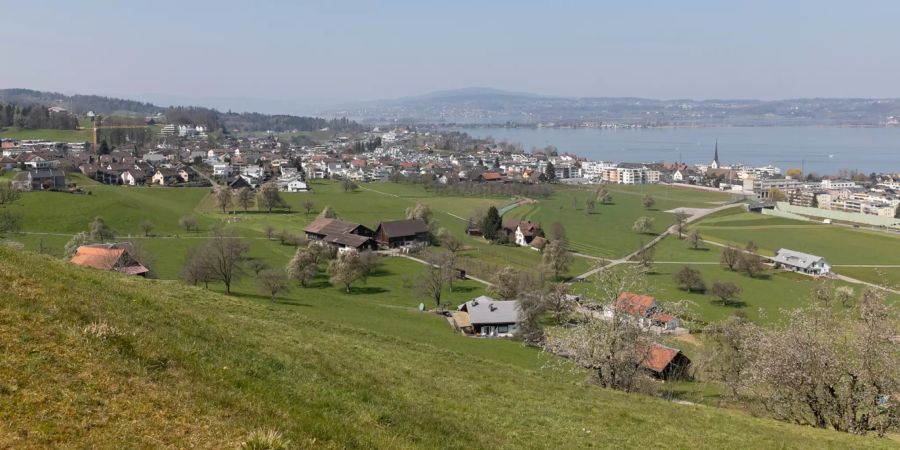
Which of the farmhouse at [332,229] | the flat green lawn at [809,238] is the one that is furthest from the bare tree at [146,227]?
the flat green lawn at [809,238]

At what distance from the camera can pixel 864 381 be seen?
17281 mm

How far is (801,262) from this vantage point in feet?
228

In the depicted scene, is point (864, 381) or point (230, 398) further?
point (864, 381)

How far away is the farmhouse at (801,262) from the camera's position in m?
68.1

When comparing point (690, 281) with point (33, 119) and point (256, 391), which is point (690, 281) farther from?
point (33, 119)

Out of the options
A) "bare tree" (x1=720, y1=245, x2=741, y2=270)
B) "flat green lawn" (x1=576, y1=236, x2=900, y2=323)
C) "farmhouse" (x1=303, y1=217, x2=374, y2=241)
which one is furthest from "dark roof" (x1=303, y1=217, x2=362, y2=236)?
"bare tree" (x1=720, y1=245, x2=741, y2=270)

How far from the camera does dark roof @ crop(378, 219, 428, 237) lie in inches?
2812

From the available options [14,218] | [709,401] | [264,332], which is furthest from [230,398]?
[14,218]

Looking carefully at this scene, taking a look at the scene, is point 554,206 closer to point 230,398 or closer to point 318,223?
point 318,223

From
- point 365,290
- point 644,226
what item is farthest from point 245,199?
point 644,226

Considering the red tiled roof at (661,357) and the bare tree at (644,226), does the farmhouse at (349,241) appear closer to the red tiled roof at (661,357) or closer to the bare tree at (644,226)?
the red tiled roof at (661,357)

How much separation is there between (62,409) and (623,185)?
6159 inches

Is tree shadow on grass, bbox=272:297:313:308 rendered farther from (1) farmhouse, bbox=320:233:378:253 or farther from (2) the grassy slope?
(1) farmhouse, bbox=320:233:378:253

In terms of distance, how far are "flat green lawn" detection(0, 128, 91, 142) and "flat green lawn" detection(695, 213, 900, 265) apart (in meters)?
147
